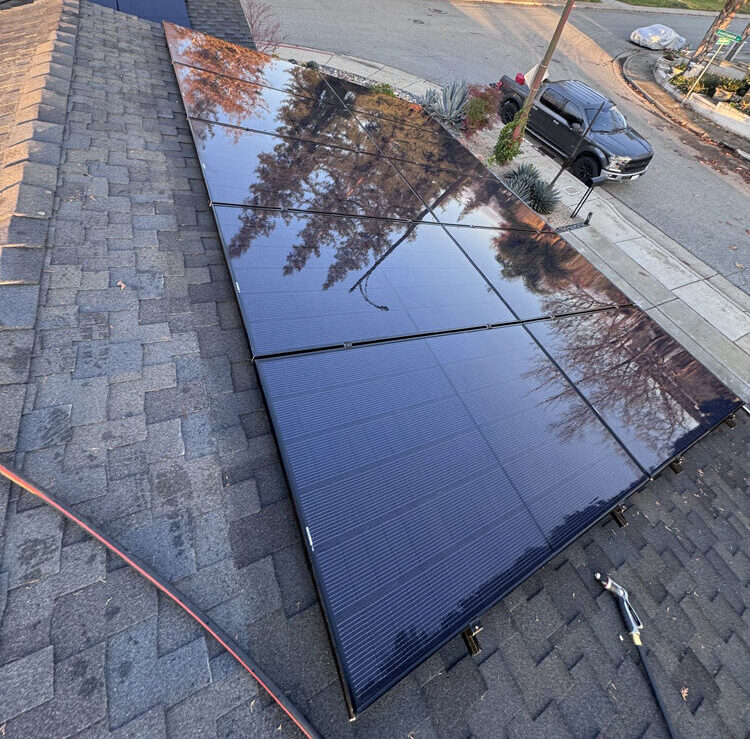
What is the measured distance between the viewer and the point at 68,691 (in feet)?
6.57

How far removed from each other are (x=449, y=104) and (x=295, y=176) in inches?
478

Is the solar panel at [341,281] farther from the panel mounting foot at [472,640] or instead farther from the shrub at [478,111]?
the shrub at [478,111]

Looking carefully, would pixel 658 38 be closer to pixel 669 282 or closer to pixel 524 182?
pixel 524 182

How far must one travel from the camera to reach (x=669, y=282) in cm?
1066

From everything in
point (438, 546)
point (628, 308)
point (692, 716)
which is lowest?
point (692, 716)

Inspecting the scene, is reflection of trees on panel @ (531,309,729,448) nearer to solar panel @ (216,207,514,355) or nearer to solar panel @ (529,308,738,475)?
solar panel @ (529,308,738,475)

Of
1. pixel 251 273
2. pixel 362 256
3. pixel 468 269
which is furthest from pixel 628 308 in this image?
pixel 251 273

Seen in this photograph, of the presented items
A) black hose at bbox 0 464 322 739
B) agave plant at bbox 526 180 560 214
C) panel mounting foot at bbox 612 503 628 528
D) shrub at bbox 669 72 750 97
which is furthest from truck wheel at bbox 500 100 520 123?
black hose at bbox 0 464 322 739

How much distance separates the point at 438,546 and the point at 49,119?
7.36m

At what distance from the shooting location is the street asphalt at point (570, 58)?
13.4 meters

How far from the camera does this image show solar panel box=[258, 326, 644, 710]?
242 cm

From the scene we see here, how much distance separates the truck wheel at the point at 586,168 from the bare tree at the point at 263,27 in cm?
1217

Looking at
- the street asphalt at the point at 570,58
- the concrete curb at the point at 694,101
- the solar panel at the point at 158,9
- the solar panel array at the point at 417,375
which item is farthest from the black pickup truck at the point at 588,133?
the solar panel at the point at 158,9

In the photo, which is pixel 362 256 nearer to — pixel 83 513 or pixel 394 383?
pixel 394 383
